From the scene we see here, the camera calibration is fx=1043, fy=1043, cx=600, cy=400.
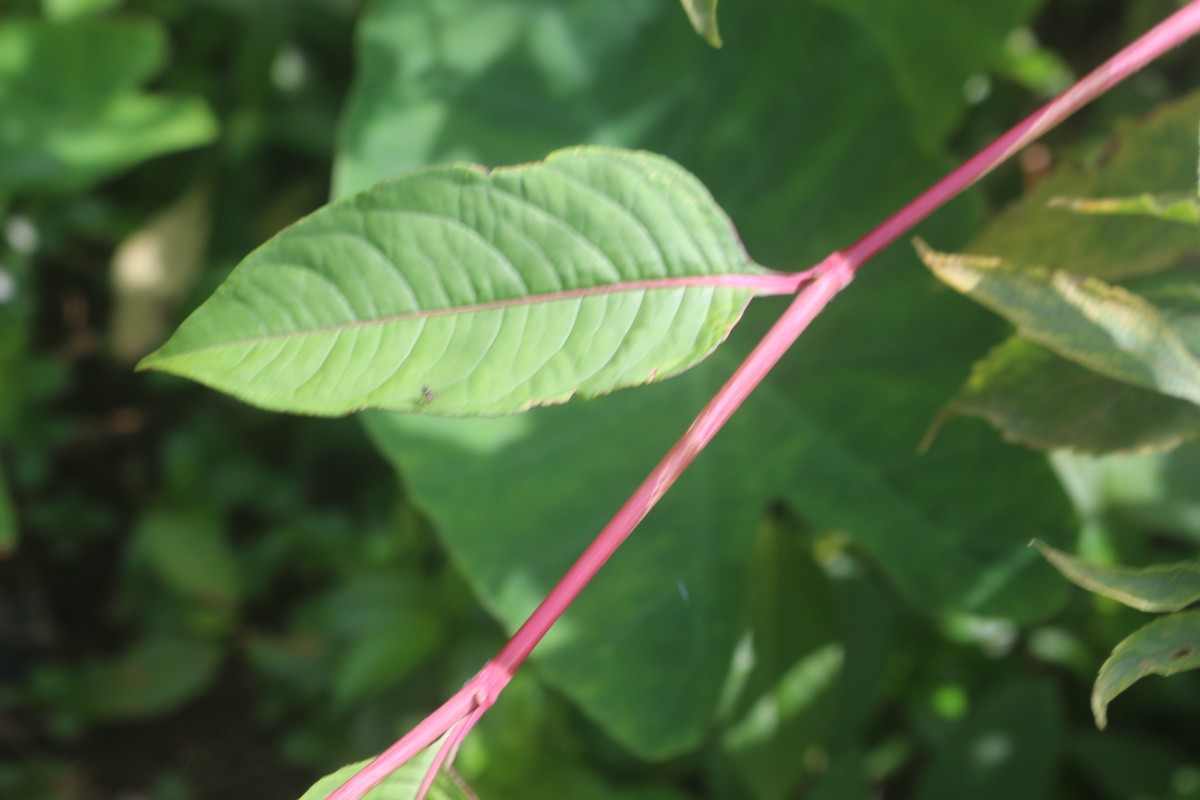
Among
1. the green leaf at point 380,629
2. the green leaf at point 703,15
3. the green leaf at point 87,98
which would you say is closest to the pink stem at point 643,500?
the green leaf at point 703,15

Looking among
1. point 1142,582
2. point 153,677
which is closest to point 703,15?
point 1142,582

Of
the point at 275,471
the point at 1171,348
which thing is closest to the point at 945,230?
the point at 1171,348

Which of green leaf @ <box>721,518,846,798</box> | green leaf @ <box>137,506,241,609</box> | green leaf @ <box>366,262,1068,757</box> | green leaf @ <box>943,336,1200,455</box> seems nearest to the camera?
green leaf @ <box>943,336,1200,455</box>

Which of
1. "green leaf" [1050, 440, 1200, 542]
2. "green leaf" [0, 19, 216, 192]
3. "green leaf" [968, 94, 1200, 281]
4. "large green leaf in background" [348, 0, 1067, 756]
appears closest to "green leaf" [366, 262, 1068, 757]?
"large green leaf in background" [348, 0, 1067, 756]

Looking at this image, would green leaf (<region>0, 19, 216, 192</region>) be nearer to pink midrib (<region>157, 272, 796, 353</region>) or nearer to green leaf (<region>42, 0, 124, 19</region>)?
green leaf (<region>42, 0, 124, 19</region>)

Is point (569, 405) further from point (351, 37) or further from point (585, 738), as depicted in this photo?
point (351, 37)

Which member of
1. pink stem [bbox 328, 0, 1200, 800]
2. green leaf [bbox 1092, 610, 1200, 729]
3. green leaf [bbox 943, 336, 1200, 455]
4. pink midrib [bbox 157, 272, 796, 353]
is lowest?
green leaf [bbox 943, 336, 1200, 455]

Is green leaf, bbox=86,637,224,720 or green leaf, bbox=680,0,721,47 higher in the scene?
green leaf, bbox=680,0,721,47

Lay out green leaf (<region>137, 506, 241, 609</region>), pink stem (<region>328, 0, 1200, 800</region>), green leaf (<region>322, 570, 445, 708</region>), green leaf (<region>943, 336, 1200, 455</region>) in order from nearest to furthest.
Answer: pink stem (<region>328, 0, 1200, 800</region>) < green leaf (<region>943, 336, 1200, 455</region>) < green leaf (<region>322, 570, 445, 708</region>) < green leaf (<region>137, 506, 241, 609</region>)
